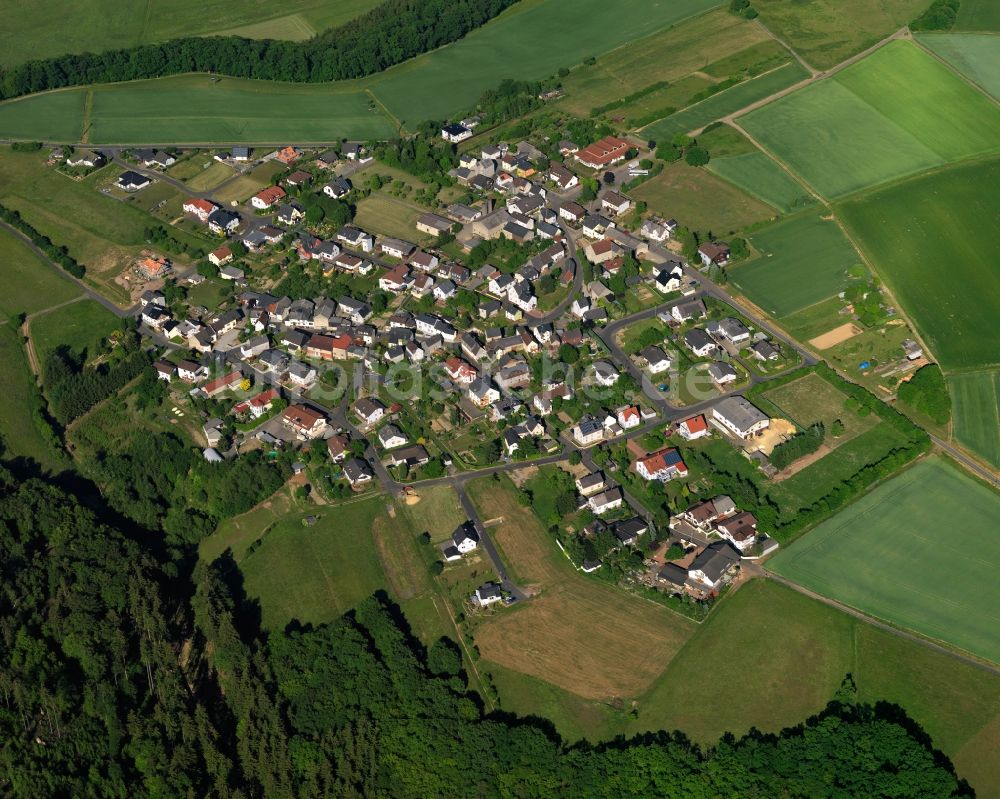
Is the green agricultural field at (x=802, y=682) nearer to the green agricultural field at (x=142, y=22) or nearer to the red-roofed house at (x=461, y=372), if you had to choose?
the red-roofed house at (x=461, y=372)

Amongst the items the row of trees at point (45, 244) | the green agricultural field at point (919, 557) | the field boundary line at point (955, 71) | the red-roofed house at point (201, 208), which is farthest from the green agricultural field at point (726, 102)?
the row of trees at point (45, 244)

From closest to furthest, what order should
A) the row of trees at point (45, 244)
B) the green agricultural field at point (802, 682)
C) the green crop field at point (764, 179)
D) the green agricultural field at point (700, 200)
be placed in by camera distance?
the green agricultural field at point (802, 682) → the row of trees at point (45, 244) → the green agricultural field at point (700, 200) → the green crop field at point (764, 179)

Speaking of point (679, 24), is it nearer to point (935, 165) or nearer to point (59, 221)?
point (935, 165)

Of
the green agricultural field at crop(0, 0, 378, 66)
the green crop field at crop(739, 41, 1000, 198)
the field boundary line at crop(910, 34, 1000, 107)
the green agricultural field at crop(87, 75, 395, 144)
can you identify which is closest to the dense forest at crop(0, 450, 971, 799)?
the green agricultural field at crop(87, 75, 395, 144)

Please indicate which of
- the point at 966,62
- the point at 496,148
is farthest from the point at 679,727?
the point at 966,62

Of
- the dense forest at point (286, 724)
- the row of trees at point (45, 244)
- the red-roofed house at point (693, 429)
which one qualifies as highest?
the row of trees at point (45, 244)

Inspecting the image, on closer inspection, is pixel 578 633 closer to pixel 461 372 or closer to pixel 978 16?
pixel 461 372

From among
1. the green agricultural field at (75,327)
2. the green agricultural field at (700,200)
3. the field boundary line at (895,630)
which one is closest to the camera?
the field boundary line at (895,630)
